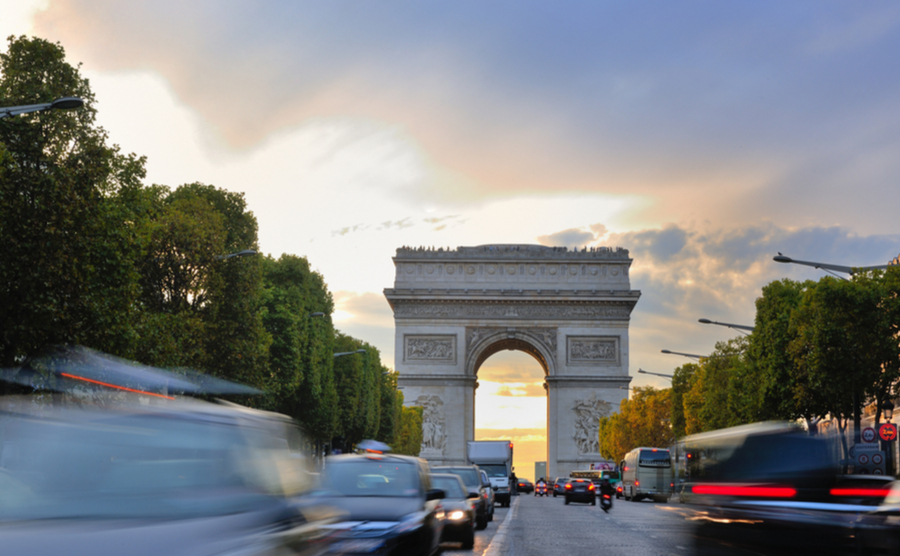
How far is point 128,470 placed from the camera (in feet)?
22.4

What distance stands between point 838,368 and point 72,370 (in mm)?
31785

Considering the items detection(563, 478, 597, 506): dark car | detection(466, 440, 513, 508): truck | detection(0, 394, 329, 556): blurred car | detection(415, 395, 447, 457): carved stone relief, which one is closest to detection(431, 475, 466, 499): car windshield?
detection(0, 394, 329, 556): blurred car

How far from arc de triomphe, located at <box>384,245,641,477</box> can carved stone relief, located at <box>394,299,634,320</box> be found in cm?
9

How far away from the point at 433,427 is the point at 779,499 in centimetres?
7299

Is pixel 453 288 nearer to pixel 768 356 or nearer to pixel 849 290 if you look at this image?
pixel 768 356

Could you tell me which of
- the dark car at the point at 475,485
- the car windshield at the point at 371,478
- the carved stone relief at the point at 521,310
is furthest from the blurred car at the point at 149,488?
the carved stone relief at the point at 521,310

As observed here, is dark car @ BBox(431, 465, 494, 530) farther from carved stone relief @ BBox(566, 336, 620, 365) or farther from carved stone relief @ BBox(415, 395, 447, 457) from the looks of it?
carved stone relief @ BBox(566, 336, 620, 365)

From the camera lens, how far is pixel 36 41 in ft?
88.7

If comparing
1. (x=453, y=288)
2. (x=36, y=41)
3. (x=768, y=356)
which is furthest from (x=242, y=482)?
(x=453, y=288)

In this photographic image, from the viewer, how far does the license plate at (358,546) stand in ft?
37.6

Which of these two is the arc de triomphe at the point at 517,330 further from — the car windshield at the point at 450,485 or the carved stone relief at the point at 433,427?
the car windshield at the point at 450,485

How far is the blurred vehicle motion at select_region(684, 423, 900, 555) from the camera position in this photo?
36.2ft

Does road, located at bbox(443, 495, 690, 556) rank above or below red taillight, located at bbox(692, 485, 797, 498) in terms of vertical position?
below

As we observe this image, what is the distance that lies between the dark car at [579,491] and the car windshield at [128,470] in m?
43.7
